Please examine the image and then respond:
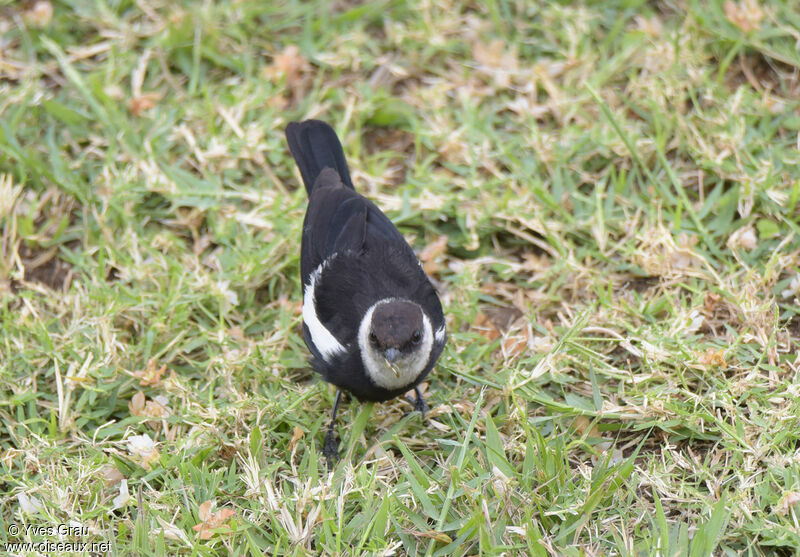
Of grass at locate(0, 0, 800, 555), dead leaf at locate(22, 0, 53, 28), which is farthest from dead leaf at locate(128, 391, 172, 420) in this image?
dead leaf at locate(22, 0, 53, 28)

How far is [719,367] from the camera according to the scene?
388 centimetres

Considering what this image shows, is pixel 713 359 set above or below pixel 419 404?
above

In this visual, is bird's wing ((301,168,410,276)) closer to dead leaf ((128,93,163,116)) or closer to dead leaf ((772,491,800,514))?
dead leaf ((128,93,163,116))

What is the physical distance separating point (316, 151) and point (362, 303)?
1.06 m

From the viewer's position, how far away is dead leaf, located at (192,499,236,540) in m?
3.37

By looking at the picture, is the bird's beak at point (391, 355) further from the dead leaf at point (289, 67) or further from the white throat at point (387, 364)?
the dead leaf at point (289, 67)

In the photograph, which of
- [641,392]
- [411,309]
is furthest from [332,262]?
[641,392]

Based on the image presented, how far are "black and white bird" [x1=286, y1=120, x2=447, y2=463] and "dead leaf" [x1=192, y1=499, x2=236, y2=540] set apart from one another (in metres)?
0.64

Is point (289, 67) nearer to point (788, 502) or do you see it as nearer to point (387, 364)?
point (387, 364)

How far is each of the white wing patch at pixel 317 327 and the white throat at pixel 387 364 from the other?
11cm

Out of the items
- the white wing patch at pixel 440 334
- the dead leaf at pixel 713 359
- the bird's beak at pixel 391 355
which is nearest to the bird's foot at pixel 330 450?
the bird's beak at pixel 391 355

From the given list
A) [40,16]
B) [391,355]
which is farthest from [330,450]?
[40,16]

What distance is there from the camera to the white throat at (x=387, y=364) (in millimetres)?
3854

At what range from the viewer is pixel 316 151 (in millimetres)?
4707
